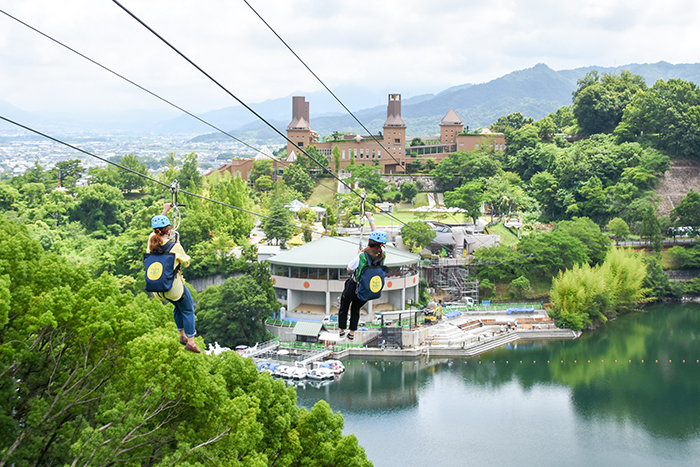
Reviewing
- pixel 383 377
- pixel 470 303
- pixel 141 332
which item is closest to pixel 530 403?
pixel 383 377

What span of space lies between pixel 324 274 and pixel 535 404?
34.9ft

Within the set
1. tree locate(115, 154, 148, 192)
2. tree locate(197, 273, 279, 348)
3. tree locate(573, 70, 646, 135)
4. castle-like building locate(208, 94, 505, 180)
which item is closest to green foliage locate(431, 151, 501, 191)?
castle-like building locate(208, 94, 505, 180)

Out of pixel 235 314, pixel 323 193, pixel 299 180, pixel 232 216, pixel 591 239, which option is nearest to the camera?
pixel 235 314

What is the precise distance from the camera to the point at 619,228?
36.4 m

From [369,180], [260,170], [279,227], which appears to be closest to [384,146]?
→ [369,180]

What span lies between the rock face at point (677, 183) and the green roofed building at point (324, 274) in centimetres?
2159

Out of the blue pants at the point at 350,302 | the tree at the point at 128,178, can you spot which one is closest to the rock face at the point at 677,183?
the tree at the point at 128,178

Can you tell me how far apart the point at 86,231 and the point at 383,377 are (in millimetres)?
26085

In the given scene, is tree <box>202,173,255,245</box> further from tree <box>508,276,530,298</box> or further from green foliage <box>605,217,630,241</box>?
green foliage <box>605,217,630,241</box>

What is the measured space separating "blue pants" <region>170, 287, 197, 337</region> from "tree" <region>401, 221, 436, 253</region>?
1094 inches

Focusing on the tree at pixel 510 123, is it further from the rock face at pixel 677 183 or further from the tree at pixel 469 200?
the tree at pixel 469 200

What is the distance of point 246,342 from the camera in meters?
25.4

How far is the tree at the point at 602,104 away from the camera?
51094 millimetres

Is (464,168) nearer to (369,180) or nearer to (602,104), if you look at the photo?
(369,180)
